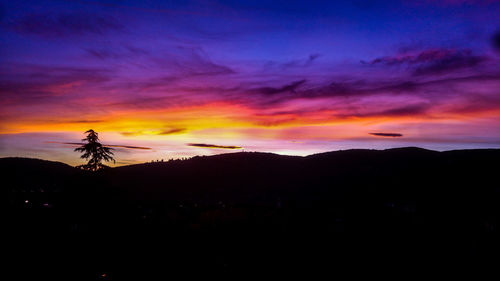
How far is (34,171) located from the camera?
9094 centimetres

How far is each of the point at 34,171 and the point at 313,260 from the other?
333ft

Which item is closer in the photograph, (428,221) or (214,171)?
(428,221)

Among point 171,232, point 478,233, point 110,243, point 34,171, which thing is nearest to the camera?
point 110,243

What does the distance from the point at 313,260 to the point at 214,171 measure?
5519 centimetres

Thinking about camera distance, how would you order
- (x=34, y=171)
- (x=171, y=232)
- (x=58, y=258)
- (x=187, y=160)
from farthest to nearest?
(x=34, y=171) → (x=187, y=160) → (x=171, y=232) → (x=58, y=258)

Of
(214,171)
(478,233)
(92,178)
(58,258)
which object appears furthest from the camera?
(214,171)

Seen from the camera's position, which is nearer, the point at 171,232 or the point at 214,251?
the point at 214,251

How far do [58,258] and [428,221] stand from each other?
1494 cm

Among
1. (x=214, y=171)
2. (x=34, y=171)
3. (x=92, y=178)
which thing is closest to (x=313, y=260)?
(x=92, y=178)

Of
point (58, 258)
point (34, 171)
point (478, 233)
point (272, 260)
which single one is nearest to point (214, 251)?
point (272, 260)

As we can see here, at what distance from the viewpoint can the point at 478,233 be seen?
1256cm

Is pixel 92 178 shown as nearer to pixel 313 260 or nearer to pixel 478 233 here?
pixel 313 260

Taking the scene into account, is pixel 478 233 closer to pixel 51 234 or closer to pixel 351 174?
pixel 51 234

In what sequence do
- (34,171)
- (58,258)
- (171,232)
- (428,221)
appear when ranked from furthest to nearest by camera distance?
1. (34,171)
2. (428,221)
3. (171,232)
4. (58,258)
